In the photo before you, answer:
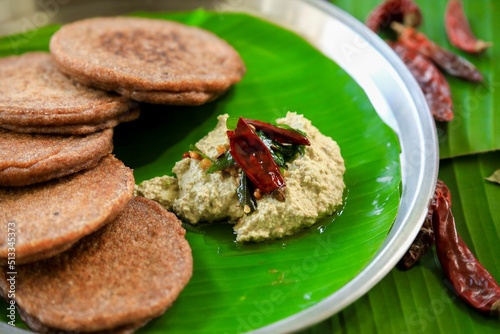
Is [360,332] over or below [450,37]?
below

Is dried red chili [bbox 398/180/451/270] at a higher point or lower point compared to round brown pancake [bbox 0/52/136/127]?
lower

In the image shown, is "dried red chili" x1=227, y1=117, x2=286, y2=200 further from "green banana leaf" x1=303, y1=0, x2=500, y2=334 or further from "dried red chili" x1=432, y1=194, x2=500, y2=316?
"dried red chili" x1=432, y1=194, x2=500, y2=316

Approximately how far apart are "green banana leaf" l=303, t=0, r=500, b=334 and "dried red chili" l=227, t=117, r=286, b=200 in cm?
92

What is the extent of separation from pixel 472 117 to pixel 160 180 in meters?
2.96

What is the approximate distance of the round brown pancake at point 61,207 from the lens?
3152mm

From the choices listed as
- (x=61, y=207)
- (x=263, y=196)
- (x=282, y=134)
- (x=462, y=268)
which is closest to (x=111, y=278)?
(x=61, y=207)

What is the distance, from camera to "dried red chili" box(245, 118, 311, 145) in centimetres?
401

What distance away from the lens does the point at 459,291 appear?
3799mm

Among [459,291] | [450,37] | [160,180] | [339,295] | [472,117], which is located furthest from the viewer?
[450,37]

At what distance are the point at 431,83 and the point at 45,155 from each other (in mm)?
3664

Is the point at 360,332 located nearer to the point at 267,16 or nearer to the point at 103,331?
the point at 103,331

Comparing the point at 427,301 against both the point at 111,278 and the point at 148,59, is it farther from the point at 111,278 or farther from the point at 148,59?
the point at 148,59

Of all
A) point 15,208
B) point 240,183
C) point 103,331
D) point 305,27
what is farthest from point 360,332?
point 305,27

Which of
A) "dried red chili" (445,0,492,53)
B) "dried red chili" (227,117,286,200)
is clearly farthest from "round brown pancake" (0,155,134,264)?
"dried red chili" (445,0,492,53)
